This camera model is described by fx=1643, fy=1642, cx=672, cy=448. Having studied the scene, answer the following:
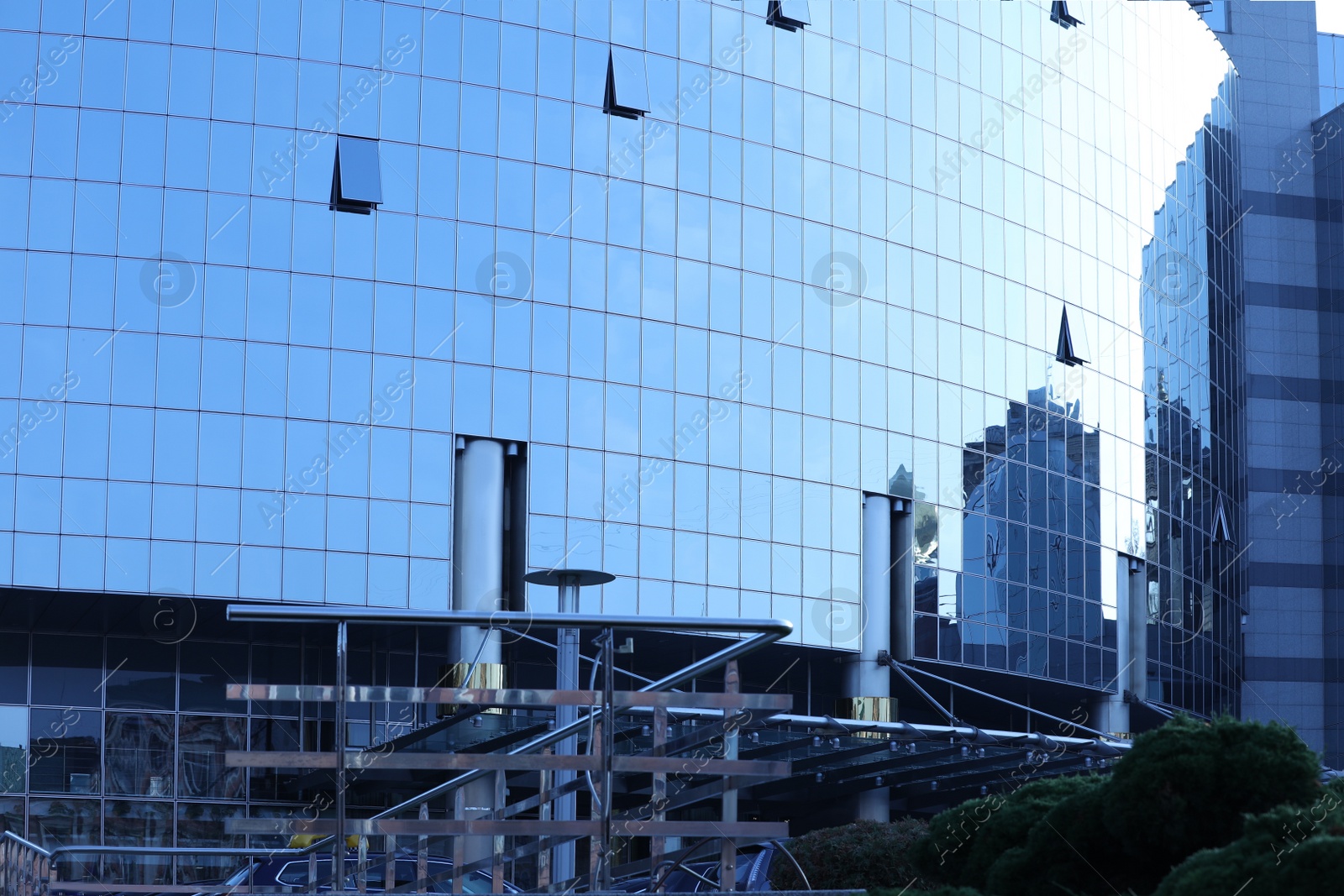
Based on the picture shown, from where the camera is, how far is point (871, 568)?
34781 mm

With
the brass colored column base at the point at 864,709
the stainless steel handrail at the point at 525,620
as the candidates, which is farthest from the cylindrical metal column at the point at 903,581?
the stainless steel handrail at the point at 525,620

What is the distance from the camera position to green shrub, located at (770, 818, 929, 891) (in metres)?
18.3

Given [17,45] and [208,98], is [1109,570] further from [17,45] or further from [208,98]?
[17,45]

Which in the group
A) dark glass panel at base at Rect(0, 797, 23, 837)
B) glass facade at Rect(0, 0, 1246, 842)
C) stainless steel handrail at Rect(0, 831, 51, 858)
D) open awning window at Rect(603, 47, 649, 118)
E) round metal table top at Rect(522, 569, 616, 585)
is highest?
open awning window at Rect(603, 47, 649, 118)

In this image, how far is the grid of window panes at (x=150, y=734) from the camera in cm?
3011

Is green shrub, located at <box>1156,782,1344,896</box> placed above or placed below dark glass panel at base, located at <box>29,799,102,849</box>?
above

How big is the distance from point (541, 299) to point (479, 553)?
5093 mm

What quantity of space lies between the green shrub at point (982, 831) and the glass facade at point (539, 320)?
65.8ft

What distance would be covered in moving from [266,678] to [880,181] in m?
16.7

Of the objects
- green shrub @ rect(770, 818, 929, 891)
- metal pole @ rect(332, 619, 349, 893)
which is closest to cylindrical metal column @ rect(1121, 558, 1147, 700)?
green shrub @ rect(770, 818, 929, 891)

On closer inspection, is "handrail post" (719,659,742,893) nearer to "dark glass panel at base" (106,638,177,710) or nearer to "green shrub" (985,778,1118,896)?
"green shrub" (985,778,1118,896)

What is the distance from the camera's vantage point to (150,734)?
31.0 meters

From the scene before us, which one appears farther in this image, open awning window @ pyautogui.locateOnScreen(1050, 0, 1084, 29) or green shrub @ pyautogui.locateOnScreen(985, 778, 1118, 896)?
open awning window @ pyautogui.locateOnScreen(1050, 0, 1084, 29)

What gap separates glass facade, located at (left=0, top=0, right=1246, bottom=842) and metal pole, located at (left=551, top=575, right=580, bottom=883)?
27.2 ft
